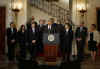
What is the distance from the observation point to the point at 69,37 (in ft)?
20.4

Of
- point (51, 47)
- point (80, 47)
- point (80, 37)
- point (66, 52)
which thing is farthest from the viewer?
point (80, 47)

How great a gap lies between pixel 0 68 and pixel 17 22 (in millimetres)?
3369

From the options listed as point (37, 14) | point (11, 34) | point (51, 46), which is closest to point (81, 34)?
point (51, 46)

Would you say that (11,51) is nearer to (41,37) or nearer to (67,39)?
(41,37)

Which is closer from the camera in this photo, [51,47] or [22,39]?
[51,47]

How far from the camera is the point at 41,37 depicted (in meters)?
6.28

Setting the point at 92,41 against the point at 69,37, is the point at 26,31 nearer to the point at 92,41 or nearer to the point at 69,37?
the point at 69,37

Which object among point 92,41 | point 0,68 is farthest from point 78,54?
point 0,68

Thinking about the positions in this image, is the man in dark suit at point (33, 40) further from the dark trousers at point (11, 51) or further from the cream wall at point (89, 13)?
the cream wall at point (89, 13)

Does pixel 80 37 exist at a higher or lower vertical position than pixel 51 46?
higher

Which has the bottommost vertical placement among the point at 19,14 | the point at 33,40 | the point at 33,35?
the point at 33,40

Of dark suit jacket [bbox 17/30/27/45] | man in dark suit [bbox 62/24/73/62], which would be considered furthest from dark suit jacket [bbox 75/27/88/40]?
dark suit jacket [bbox 17/30/27/45]

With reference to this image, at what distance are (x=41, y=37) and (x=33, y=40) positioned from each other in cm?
44

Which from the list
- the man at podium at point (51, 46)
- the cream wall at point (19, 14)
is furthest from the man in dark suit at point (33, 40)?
the cream wall at point (19, 14)
